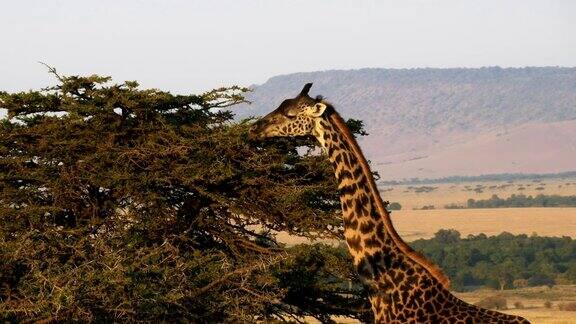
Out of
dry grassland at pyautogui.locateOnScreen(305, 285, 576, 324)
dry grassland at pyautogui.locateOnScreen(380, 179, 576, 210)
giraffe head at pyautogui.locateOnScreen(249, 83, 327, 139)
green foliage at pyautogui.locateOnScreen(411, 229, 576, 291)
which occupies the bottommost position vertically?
dry grassland at pyautogui.locateOnScreen(380, 179, 576, 210)

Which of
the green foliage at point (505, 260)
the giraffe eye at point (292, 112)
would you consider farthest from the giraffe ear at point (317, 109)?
the green foliage at point (505, 260)

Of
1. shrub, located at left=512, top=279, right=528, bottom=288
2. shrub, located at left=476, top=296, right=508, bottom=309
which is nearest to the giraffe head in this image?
shrub, located at left=476, top=296, right=508, bottom=309

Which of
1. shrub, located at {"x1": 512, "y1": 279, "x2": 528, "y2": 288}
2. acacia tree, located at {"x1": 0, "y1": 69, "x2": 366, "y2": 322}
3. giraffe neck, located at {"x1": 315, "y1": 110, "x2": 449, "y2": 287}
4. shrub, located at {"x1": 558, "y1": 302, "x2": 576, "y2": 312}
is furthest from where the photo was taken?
shrub, located at {"x1": 512, "y1": 279, "x2": 528, "y2": 288}

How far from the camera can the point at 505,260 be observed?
76875 millimetres

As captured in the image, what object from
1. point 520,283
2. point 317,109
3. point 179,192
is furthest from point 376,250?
point 520,283

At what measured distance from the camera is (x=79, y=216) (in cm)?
1616

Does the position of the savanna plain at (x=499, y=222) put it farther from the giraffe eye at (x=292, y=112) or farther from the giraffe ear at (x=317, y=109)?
the giraffe ear at (x=317, y=109)

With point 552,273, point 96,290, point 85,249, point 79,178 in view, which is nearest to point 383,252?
point 96,290

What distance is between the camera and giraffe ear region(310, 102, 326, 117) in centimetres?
1037

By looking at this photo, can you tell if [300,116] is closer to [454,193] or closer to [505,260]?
[505,260]

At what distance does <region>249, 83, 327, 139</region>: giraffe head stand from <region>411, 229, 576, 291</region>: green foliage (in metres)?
57.2

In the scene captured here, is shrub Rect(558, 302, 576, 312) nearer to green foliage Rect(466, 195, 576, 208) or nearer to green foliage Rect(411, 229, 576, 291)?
green foliage Rect(411, 229, 576, 291)

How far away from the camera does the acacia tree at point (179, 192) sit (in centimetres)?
1488

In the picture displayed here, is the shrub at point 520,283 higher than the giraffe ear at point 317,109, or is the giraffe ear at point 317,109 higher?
the giraffe ear at point 317,109
